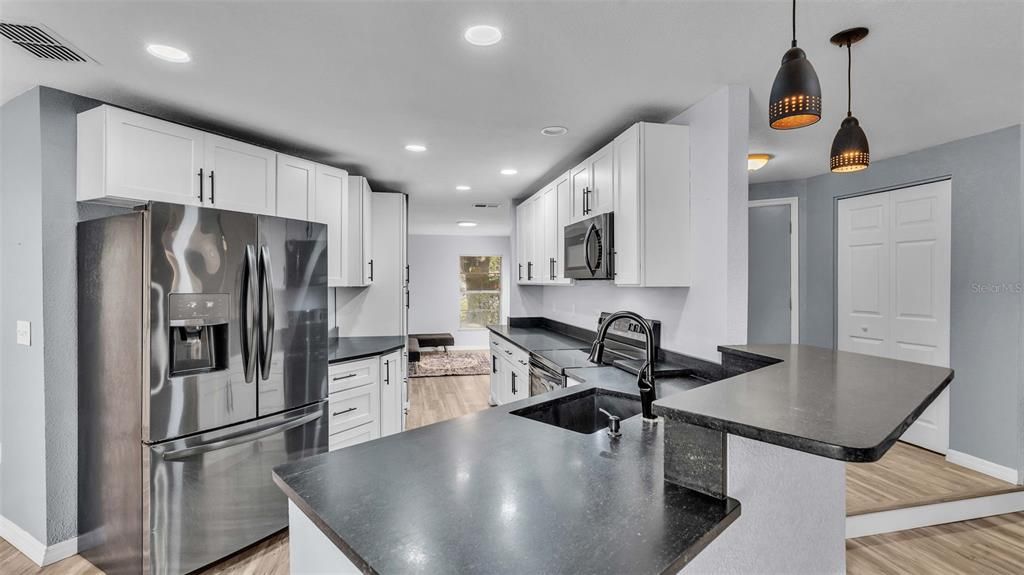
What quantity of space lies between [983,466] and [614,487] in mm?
3611

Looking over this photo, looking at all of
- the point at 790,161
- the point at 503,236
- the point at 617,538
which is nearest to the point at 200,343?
the point at 617,538

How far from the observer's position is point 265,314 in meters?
2.38

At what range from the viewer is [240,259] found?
2.28 metres

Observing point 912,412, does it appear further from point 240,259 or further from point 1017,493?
point 1017,493

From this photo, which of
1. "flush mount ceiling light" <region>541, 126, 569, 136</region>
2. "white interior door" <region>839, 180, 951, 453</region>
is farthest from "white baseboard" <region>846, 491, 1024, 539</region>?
"flush mount ceiling light" <region>541, 126, 569, 136</region>

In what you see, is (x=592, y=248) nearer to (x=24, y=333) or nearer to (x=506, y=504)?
(x=506, y=504)

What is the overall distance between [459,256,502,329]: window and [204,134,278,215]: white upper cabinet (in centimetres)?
633

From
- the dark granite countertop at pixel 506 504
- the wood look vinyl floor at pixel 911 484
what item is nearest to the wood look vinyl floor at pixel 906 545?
the wood look vinyl floor at pixel 911 484

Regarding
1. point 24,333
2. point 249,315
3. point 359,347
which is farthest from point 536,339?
point 24,333

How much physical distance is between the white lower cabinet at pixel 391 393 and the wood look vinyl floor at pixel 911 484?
309 cm

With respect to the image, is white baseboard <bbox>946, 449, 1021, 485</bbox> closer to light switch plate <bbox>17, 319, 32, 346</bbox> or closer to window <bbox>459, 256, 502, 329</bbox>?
Result: light switch plate <bbox>17, 319, 32, 346</bbox>

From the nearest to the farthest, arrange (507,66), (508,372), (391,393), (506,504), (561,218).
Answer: (506,504) → (507,66) → (561,218) → (391,393) → (508,372)

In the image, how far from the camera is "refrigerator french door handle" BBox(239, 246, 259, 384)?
2.28 m

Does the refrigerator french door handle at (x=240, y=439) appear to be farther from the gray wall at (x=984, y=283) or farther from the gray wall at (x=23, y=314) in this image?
the gray wall at (x=984, y=283)
